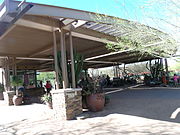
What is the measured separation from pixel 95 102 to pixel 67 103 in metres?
1.03

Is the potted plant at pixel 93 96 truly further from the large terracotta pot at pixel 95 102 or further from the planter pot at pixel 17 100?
the planter pot at pixel 17 100

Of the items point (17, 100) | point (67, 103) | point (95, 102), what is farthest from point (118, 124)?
point (17, 100)

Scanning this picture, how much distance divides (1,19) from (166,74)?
43.0ft

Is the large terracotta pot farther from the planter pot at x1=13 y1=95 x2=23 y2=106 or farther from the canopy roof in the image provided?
the planter pot at x1=13 y1=95 x2=23 y2=106

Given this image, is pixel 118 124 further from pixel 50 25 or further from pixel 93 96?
pixel 50 25

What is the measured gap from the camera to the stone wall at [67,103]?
5.66 meters

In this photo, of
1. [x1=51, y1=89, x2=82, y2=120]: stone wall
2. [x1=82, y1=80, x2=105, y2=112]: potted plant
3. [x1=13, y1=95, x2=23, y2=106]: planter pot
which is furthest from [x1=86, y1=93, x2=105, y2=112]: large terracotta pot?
[x1=13, y1=95, x2=23, y2=106]: planter pot

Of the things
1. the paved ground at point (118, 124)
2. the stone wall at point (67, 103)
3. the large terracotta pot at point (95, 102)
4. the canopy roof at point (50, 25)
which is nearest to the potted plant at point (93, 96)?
the large terracotta pot at point (95, 102)

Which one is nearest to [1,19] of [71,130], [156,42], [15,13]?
[15,13]

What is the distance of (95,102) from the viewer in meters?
6.17

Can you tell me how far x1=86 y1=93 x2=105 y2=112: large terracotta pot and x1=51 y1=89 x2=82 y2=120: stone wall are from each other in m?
0.41

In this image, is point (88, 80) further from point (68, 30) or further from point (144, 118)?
point (144, 118)

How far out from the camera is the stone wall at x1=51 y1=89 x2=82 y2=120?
566 centimetres

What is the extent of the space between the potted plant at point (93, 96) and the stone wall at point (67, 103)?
43cm
